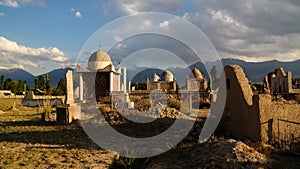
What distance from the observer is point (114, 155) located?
28.3 feet

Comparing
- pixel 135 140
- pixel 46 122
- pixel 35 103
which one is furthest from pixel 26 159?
pixel 35 103

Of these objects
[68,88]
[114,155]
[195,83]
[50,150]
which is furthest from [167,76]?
[114,155]

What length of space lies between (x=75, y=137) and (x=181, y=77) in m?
22.5

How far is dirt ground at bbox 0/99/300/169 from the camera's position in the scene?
6543 mm

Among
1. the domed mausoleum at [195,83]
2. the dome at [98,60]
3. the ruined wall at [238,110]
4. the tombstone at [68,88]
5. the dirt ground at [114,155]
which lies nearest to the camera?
the dirt ground at [114,155]

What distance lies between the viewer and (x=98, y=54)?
28969 mm

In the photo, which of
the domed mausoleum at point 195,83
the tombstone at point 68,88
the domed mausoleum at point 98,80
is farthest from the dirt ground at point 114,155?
the domed mausoleum at point 195,83

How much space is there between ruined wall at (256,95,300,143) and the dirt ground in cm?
87

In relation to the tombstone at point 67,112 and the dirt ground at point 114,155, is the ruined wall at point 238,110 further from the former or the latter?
the tombstone at point 67,112

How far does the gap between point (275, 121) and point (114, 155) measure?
5026 mm

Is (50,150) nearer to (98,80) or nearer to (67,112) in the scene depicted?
(67,112)

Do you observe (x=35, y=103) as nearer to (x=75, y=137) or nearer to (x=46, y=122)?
(x=46, y=122)

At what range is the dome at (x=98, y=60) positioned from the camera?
1085 inches

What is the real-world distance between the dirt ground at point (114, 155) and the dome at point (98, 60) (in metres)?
16.2
